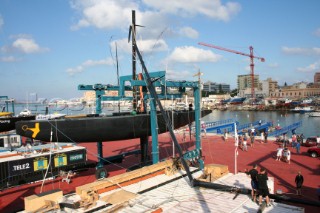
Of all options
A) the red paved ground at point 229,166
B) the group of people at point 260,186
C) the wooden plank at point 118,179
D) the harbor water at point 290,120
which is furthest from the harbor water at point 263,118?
the group of people at point 260,186

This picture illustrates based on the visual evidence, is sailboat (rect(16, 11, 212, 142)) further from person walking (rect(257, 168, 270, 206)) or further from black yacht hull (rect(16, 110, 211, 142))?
person walking (rect(257, 168, 270, 206))

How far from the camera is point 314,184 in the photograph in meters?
15.2

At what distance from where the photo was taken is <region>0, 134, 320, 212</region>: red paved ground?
14.2 meters

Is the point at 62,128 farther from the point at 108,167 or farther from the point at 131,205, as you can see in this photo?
the point at 108,167

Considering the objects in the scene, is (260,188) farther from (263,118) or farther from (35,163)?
(263,118)

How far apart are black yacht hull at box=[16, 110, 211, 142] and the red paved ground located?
3.88 ft

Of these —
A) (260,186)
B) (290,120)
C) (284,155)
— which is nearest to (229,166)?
(284,155)

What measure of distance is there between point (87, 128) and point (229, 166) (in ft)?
36.6

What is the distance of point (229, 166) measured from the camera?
64.2 feet

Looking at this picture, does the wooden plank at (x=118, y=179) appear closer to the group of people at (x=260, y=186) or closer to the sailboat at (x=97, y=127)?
the sailboat at (x=97, y=127)

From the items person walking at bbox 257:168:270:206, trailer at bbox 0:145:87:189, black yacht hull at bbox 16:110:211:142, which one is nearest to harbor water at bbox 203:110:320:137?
trailer at bbox 0:145:87:189

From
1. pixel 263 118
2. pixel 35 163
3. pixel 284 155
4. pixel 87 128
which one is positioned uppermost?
pixel 87 128

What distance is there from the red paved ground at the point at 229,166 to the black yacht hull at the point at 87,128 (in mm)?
1183

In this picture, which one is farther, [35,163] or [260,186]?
[35,163]
